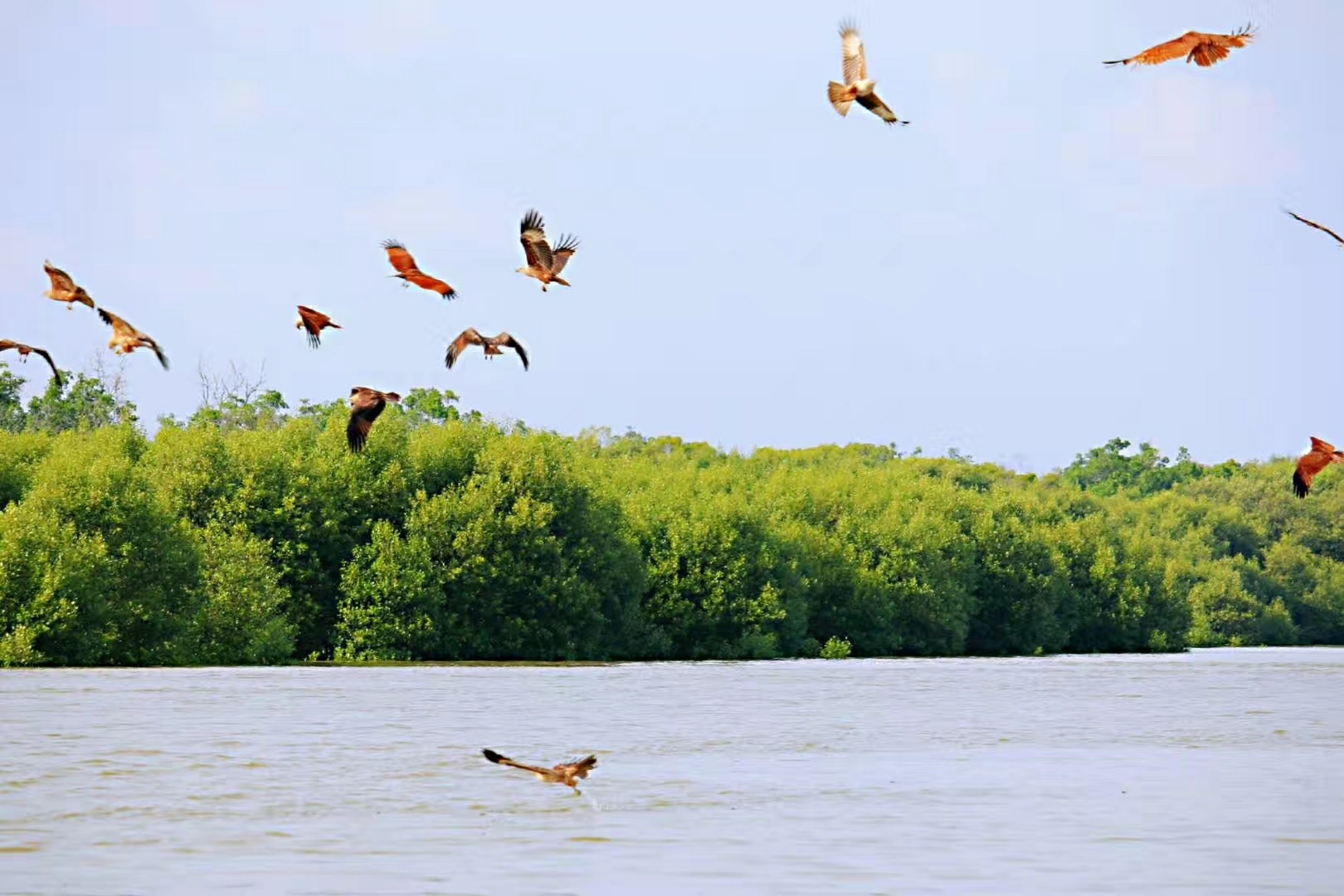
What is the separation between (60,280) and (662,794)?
419 inches

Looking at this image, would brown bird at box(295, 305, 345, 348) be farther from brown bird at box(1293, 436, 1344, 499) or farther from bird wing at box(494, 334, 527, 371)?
brown bird at box(1293, 436, 1344, 499)

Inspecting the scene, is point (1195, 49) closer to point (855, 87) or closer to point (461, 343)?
point (855, 87)

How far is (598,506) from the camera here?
290 ft

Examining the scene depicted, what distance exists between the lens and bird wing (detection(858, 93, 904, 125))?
69.1ft

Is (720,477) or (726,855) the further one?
(720,477)

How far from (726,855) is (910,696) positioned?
119 ft

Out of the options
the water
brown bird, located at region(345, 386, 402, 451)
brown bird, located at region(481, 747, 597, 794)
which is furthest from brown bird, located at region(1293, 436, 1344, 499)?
brown bird, located at region(345, 386, 402, 451)

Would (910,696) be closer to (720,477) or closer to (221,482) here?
(221,482)

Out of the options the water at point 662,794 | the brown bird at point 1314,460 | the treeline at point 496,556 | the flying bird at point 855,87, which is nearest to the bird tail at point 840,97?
the flying bird at point 855,87

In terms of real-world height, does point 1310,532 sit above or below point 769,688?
above

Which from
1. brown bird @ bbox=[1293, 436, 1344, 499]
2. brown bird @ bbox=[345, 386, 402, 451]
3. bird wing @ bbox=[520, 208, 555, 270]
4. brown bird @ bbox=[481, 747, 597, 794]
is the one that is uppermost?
bird wing @ bbox=[520, 208, 555, 270]

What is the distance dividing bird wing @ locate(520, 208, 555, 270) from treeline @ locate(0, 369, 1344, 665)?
133 feet

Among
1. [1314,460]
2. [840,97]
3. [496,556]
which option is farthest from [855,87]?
[496,556]

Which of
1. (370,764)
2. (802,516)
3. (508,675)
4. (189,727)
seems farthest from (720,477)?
(370,764)
